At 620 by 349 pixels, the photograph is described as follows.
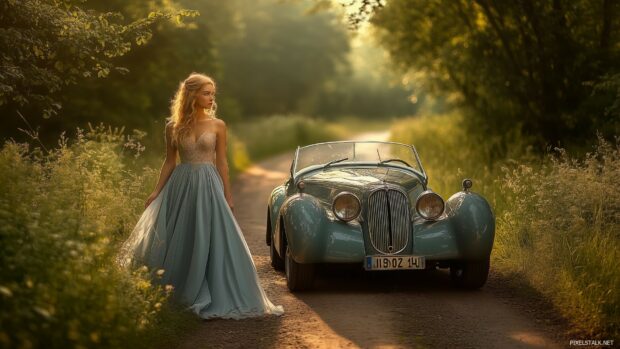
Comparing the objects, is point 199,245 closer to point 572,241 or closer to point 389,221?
point 389,221

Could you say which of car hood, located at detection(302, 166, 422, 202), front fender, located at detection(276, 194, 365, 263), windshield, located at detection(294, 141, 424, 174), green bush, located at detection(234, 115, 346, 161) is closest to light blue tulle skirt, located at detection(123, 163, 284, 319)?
front fender, located at detection(276, 194, 365, 263)

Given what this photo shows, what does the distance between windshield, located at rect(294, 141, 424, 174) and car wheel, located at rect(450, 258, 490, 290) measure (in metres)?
1.73

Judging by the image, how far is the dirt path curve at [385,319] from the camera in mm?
6566

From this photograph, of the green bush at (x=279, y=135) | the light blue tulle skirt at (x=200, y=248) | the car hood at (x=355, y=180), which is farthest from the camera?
the green bush at (x=279, y=135)

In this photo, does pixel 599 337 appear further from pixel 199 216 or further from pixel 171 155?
pixel 171 155

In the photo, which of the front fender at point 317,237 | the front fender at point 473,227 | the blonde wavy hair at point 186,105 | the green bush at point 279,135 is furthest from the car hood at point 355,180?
the green bush at point 279,135

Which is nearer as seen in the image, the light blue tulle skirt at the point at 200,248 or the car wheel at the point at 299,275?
the light blue tulle skirt at the point at 200,248

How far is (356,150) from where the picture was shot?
397 inches

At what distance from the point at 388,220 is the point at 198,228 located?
6.44 feet

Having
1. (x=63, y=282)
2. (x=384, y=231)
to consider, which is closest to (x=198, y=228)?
(x=384, y=231)

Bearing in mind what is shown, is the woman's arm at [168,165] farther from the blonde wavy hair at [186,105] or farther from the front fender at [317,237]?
the front fender at [317,237]

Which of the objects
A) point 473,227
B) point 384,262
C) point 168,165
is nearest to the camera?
point 168,165

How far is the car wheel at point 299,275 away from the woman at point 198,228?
2.74 ft

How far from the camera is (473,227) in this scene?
27.2ft
